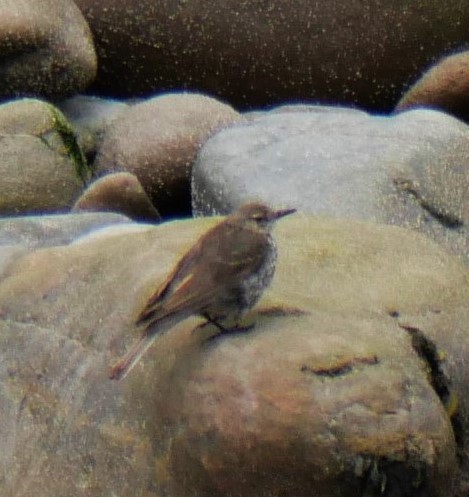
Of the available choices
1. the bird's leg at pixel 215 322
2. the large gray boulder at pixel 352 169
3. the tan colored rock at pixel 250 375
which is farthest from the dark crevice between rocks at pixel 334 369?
the large gray boulder at pixel 352 169

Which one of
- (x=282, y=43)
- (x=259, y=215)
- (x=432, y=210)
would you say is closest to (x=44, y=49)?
(x=282, y=43)

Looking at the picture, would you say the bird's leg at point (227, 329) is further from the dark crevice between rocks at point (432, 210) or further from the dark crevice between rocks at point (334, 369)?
the dark crevice between rocks at point (432, 210)

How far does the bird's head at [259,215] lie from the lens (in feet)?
18.2

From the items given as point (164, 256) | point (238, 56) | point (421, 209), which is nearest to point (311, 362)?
point (164, 256)

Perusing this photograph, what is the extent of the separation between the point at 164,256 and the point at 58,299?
0.42 metres

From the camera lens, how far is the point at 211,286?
5.17 m

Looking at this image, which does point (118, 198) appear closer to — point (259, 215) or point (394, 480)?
point (259, 215)

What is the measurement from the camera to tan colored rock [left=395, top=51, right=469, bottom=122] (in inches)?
346

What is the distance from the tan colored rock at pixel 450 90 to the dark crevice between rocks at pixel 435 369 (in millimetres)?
3627

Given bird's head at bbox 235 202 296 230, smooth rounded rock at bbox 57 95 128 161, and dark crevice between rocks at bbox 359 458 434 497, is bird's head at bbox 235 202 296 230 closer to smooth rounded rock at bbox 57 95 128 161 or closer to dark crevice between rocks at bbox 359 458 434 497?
dark crevice between rocks at bbox 359 458 434 497

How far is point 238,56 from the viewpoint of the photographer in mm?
9680

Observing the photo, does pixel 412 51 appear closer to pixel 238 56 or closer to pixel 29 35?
pixel 238 56

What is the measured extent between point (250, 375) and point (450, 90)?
14.0 ft

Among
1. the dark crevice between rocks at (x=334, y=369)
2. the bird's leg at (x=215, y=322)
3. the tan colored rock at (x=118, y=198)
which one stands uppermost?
the dark crevice between rocks at (x=334, y=369)
